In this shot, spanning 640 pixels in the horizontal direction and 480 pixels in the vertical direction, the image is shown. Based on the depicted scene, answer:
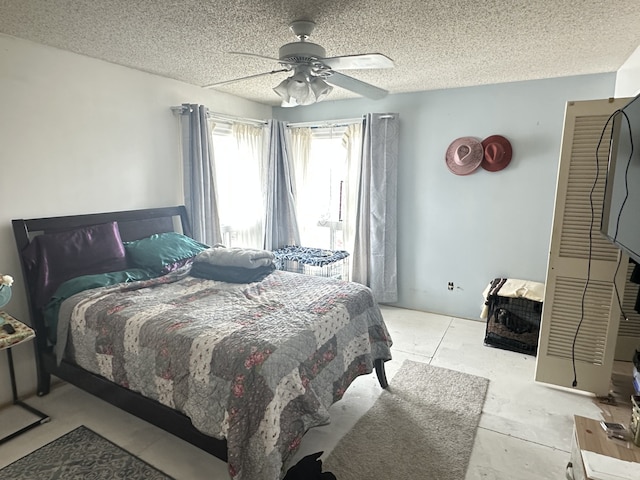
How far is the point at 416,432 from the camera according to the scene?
2.24 m

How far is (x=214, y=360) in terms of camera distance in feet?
5.74

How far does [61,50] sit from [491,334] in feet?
13.5

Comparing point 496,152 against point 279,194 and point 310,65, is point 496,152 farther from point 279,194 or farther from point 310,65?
point 279,194

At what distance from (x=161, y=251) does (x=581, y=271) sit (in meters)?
3.11

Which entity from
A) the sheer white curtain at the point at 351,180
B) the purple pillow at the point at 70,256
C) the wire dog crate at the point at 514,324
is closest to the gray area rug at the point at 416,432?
the wire dog crate at the point at 514,324

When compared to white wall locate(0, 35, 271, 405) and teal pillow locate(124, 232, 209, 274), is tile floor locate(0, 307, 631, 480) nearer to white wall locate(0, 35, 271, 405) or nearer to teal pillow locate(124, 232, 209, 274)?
white wall locate(0, 35, 271, 405)

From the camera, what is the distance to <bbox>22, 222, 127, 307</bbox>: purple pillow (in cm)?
246

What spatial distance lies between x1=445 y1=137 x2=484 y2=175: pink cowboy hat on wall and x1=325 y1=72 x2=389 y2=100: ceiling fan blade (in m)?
1.53

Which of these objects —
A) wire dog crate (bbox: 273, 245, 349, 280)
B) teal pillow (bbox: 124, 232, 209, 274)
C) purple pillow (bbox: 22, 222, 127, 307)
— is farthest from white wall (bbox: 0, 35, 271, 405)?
wire dog crate (bbox: 273, 245, 349, 280)

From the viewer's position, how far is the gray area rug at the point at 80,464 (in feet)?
6.32

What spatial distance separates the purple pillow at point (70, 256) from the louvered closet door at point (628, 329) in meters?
3.80

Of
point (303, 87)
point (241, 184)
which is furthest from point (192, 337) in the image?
point (241, 184)

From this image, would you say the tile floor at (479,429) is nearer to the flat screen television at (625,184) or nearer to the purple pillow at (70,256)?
the purple pillow at (70,256)

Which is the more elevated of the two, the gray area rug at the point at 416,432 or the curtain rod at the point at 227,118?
the curtain rod at the point at 227,118
